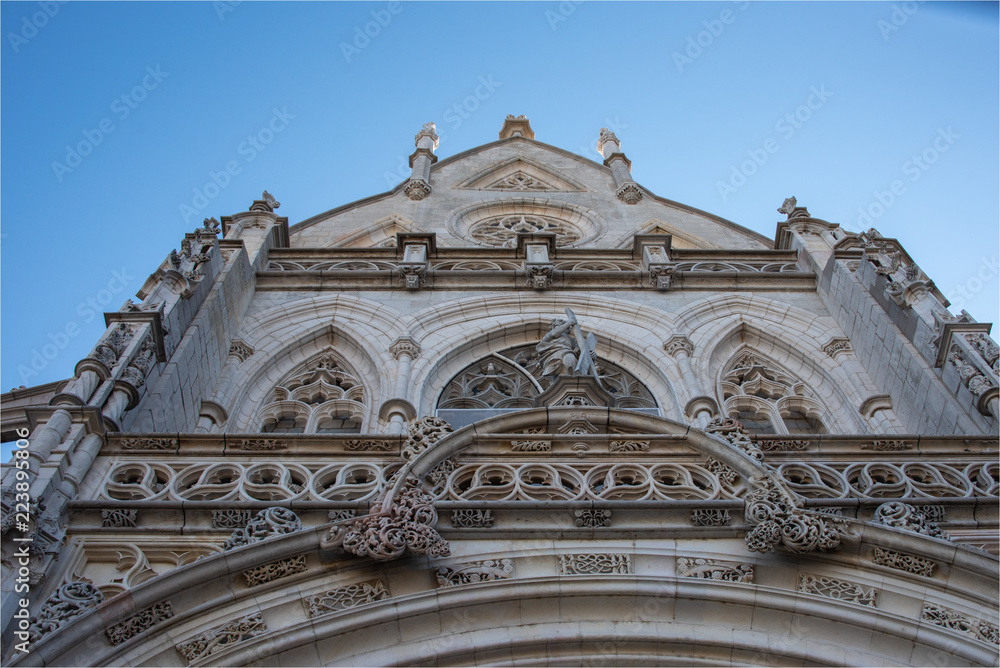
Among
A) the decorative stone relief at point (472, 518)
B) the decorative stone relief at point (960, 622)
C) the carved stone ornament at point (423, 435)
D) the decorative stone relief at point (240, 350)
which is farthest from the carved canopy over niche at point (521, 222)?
the decorative stone relief at point (960, 622)

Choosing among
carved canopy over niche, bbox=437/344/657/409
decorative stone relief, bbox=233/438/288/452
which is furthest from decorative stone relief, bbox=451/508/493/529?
carved canopy over niche, bbox=437/344/657/409

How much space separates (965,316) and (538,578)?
7970 millimetres

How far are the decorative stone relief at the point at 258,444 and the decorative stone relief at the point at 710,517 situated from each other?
13.0ft

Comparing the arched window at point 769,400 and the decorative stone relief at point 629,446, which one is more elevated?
the arched window at point 769,400

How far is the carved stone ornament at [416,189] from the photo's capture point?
23.8m

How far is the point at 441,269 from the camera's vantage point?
18172mm

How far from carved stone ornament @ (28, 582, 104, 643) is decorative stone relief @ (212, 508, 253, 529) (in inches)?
48.7

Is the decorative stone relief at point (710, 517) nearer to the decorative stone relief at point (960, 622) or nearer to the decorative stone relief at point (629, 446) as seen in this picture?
the decorative stone relief at point (629, 446)

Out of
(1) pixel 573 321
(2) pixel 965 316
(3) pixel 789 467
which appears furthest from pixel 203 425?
(2) pixel 965 316

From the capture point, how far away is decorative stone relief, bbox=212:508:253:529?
9.49 m

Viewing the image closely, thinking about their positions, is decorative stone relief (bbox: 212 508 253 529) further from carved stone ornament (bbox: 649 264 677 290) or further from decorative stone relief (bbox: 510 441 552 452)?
carved stone ornament (bbox: 649 264 677 290)

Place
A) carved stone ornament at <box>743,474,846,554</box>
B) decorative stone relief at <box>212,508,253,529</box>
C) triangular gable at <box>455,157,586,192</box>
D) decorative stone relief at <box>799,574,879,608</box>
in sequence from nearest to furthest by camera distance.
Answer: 1. decorative stone relief at <box>799,574,879,608</box>
2. carved stone ornament at <box>743,474,846,554</box>
3. decorative stone relief at <box>212,508,253,529</box>
4. triangular gable at <box>455,157,586,192</box>

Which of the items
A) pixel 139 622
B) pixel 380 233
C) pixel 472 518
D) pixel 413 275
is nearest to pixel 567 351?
pixel 413 275

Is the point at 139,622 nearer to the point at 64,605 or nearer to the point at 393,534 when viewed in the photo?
the point at 64,605
